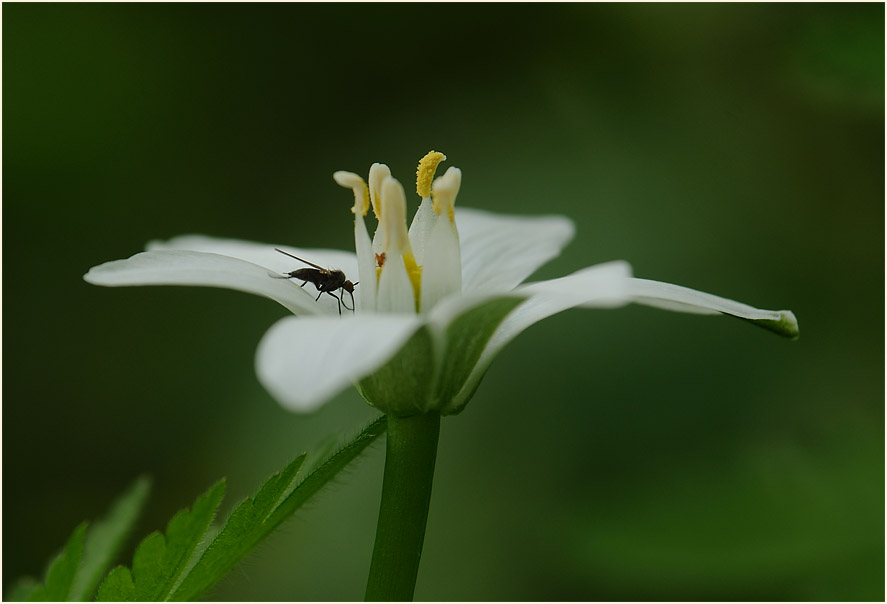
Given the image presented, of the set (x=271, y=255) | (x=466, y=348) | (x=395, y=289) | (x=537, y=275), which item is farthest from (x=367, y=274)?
(x=537, y=275)

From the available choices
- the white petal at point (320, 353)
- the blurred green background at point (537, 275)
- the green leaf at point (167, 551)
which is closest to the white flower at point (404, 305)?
the white petal at point (320, 353)

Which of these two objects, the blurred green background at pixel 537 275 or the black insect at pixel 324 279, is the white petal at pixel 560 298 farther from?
the blurred green background at pixel 537 275

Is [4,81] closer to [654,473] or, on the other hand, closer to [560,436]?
[560,436]

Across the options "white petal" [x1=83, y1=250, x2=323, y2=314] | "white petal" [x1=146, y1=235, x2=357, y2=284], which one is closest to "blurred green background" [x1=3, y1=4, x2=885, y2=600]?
"white petal" [x1=146, y1=235, x2=357, y2=284]

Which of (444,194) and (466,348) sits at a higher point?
(444,194)

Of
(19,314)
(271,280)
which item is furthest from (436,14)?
(271,280)

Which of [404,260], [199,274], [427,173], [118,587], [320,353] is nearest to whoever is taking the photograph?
[320,353]

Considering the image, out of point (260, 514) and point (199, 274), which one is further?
point (199, 274)

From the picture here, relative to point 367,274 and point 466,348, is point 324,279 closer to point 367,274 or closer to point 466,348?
point 367,274

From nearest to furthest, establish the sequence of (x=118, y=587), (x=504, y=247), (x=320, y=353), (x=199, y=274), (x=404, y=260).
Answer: (x=320, y=353)
(x=118, y=587)
(x=199, y=274)
(x=404, y=260)
(x=504, y=247)
